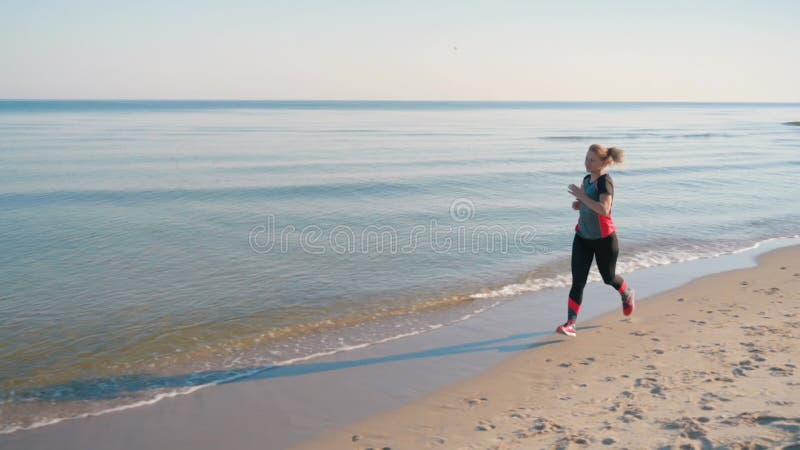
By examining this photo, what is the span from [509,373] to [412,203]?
10.5m

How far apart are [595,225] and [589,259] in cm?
43

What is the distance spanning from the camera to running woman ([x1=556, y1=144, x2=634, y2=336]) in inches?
236

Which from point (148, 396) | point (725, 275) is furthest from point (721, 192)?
point (148, 396)

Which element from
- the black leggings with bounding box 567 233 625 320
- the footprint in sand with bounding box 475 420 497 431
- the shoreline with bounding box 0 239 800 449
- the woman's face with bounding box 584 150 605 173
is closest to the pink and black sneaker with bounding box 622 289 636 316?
the black leggings with bounding box 567 233 625 320

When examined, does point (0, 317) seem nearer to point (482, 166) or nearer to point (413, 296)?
point (413, 296)

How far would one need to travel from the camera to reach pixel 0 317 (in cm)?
727

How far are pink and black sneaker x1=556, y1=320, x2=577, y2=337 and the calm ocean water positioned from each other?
4.42ft

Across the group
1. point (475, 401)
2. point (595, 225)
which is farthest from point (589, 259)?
point (475, 401)

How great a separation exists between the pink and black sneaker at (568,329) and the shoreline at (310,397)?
131 millimetres

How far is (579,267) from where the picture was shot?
647 cm

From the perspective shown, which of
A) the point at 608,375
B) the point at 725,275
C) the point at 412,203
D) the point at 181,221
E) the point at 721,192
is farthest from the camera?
the point at 721,192

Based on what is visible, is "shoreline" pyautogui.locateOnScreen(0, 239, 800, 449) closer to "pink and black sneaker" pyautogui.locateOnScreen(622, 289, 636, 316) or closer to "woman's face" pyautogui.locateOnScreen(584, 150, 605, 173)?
"pink and black sneaker" pyautogui.locateOnScreen(622, 289, 636, 316)

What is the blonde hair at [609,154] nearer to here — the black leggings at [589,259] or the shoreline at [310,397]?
the black leggings at [589,259]

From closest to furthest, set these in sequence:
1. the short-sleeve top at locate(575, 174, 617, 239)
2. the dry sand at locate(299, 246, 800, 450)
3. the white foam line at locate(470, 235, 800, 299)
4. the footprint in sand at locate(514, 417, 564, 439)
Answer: the dry sand at locate(299, 246, 800, 450) → the footprint in sand at locate(514, 417, 564, 439) → the short-sleeve top at locate(575, 174, 617, 239) → the white foam line at locate(470, 235, 800, 299)
